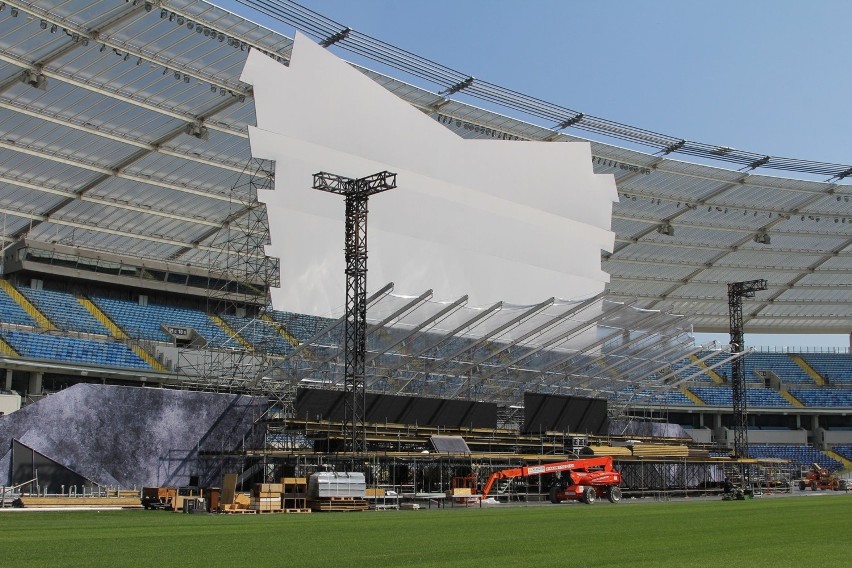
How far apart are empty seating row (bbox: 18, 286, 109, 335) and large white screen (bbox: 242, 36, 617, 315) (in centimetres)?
1795

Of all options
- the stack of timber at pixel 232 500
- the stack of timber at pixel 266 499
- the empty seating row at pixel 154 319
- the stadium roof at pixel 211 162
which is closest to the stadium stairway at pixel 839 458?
the stadium roof at pixel 211 162

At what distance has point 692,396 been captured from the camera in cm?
7725

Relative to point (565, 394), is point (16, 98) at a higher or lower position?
higher

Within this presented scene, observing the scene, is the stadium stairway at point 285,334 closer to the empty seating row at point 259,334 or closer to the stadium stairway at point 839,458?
the empty seating row at point 259,334

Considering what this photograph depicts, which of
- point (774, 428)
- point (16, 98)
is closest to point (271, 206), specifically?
point (16, 98)

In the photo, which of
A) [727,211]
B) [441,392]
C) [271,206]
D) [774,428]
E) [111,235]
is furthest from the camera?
[774,428]

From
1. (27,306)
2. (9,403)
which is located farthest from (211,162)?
(9,403)

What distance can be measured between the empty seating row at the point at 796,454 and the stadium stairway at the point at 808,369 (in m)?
7.80

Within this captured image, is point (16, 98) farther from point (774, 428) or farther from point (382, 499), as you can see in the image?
point (774, 428)

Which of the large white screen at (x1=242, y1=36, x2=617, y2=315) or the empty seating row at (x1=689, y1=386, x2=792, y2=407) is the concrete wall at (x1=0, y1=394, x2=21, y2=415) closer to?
the large white screen at (x1=242, y1=36, x2=617, y2=315)

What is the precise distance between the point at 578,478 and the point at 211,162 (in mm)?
24010

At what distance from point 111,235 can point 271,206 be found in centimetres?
1991

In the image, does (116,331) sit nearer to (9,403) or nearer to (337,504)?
(9,403)

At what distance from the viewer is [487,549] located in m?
14.9
